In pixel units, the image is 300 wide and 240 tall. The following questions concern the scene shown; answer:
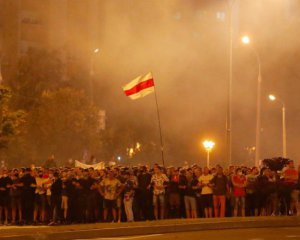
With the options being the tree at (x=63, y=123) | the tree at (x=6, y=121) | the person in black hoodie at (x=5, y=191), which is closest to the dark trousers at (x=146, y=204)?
the person in black hoodie at (x=5, y=191)

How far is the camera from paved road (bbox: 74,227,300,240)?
14.0 metres

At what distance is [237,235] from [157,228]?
221cm

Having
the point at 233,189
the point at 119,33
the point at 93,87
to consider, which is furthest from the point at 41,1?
the point at 233,189

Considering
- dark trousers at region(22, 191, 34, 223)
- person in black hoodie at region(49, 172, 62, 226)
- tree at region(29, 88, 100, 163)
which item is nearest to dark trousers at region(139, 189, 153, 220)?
person in black hoodie at region(49, 172, 62, 226)

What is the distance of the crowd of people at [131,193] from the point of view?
1781 cm

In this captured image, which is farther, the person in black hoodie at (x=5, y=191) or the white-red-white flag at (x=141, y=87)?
the white-red-white flag at (x=141, y=87)

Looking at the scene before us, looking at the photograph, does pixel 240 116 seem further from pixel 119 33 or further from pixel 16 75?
pixel 16 75

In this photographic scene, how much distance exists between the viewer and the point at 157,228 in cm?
1606

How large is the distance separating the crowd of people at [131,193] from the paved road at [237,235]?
7.65 feet

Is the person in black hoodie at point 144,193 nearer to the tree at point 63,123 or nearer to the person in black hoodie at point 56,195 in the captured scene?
the person in black hoodie at point 56,195

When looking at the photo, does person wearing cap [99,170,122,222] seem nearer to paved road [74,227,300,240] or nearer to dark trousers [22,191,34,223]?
dark trousers [22,191,34,223]

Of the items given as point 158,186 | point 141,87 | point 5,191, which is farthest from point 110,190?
point 141,87

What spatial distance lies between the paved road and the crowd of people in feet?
7.65

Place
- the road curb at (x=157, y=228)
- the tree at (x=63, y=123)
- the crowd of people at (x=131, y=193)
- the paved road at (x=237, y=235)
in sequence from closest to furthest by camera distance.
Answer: the paved road at (x=237, y=235) < the road curb at (x=157, y=228) < the crowd of people at (x=131, y=193) < the tree at (x=63, y=123)
